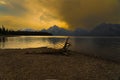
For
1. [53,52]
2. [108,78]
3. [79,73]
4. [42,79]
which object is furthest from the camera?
[53,52]

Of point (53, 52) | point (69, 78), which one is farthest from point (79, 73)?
point (53, 52)

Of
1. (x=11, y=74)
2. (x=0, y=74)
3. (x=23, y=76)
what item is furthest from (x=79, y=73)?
(x=0, y=74)

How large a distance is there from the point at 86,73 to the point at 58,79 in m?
3.55

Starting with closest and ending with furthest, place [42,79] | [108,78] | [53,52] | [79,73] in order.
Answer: [42,79] < [108,78] < [79,73] < [53,52]

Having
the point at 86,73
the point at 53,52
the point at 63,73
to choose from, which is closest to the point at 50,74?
the point at 63,73

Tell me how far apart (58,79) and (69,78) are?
105cm

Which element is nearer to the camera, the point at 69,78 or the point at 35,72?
the point at 69,78

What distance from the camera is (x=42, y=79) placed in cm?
1380

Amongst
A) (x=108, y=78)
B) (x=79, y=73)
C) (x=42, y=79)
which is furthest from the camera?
(x=79, y=73)

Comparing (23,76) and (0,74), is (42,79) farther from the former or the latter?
(0,74)

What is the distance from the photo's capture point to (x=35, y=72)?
52.9 feet

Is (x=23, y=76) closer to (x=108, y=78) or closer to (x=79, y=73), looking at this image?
(x=79, y=73)

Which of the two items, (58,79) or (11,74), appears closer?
(58,79)

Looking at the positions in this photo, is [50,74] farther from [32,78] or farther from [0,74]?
[0,74]
